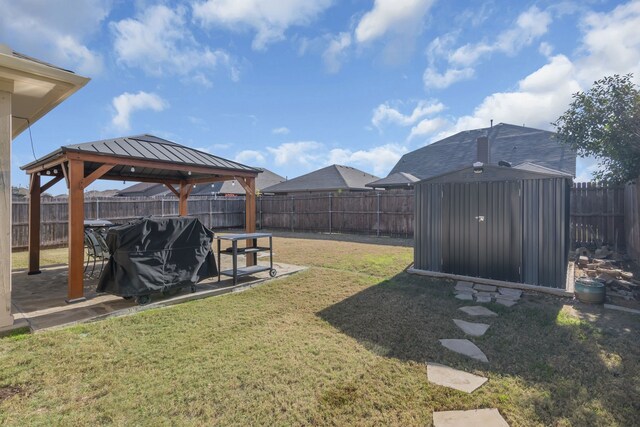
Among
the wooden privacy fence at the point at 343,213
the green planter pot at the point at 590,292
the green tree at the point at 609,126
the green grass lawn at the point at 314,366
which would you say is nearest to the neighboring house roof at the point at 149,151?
the green grass lawn at the point at 314,366

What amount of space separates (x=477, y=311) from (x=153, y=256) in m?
4.64

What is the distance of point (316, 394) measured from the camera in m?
2.37

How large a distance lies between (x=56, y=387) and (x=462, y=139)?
65.5ft

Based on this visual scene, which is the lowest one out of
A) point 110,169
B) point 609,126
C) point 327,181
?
point 110,169

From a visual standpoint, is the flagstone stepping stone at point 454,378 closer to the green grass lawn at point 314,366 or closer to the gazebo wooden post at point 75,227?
the green grass lawn at point 314,366

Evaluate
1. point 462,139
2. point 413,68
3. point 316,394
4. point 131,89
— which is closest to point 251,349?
point 316,394

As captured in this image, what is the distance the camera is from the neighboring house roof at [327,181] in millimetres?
18828

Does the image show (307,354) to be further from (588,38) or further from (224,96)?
(224,96)

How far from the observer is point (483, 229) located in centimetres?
562

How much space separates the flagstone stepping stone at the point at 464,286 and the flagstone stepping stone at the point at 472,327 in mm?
1489

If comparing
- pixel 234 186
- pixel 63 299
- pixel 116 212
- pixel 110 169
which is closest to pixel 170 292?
pixel 63 299

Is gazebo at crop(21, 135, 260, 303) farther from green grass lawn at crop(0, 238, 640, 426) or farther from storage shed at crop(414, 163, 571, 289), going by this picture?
storage shed at crop(414, 163, 571, 289)

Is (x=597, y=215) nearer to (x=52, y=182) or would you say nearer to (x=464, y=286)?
(x=464, y=286)

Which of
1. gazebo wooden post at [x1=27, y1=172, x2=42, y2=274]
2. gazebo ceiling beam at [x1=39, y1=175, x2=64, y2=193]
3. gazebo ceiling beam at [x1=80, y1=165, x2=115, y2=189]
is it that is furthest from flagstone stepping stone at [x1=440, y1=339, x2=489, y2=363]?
gazebo ceiling beam at [x1=39, y1=175, x2=64, y2=193]
